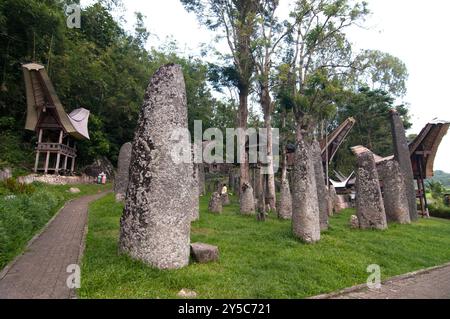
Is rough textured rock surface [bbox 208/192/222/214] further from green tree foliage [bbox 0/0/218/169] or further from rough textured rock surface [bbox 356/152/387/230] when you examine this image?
green tree foliage [bbox 0/0/218/169]

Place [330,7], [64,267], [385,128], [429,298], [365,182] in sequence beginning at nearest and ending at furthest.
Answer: [429,298] < [64,267] < [365,182] < [330,7] < [385,128]

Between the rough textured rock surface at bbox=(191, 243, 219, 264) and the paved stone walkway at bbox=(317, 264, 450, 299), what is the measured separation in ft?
8.04

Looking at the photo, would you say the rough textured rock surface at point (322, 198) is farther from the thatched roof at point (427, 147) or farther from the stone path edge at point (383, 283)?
the thatched roof at point (427, 147)

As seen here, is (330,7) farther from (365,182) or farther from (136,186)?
(136,186)

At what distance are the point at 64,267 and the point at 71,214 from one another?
26.0ft

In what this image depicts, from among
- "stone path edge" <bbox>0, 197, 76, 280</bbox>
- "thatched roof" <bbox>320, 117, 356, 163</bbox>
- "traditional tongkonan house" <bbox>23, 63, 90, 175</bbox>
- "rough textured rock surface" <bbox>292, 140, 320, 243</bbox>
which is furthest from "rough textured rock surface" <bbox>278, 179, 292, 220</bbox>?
"traditional tongkonan house" <bbox>23, 63, 90, 175</bbox>

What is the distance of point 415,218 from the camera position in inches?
666

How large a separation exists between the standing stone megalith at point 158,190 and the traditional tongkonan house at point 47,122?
64.5 ft

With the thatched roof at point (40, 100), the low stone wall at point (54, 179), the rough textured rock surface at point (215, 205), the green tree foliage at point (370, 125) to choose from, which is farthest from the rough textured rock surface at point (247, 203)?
the green tree foliage at point (370, 125)

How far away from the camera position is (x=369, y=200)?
12.4 meters

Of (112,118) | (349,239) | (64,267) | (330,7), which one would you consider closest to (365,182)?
(349,239)

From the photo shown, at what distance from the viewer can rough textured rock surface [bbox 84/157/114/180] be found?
29.8 metres

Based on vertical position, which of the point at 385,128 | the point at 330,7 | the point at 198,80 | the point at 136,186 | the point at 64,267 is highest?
the point at 198,80

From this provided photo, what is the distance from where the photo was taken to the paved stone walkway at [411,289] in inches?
232
